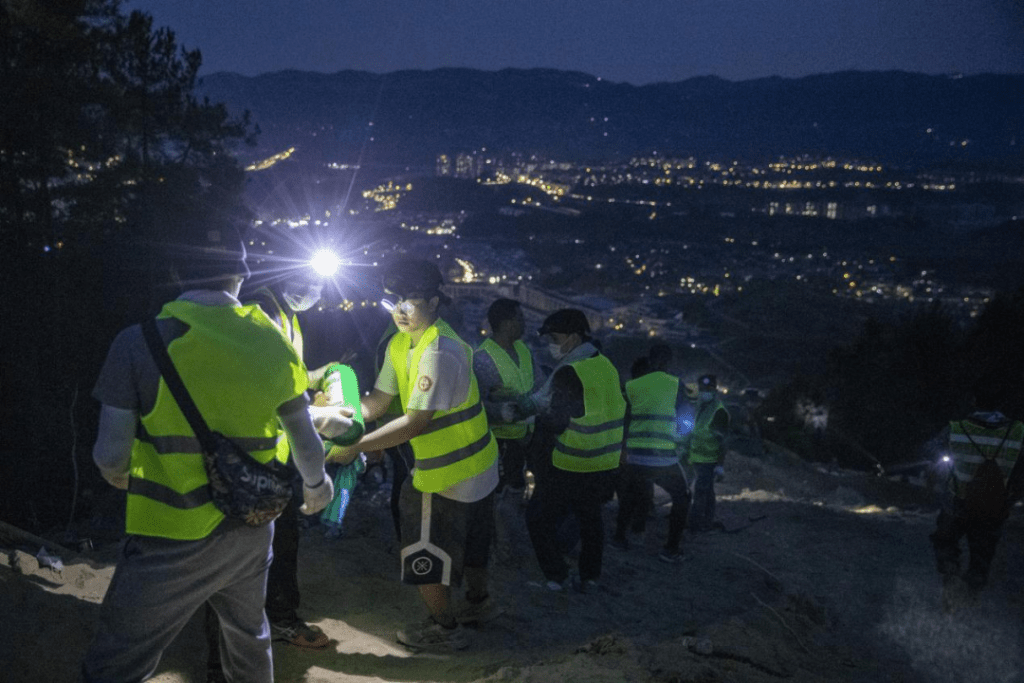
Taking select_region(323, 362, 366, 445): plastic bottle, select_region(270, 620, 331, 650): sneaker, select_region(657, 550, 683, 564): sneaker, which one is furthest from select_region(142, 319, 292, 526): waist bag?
select_region(657, 550, 683, 564): sneaker

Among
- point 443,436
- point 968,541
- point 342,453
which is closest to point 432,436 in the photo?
point 443,436

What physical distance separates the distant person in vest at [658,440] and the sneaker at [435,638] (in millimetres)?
2492

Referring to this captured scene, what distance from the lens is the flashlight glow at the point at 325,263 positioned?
4.02 m

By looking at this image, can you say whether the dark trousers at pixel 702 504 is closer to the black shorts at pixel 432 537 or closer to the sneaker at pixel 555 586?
the sneaker at pixel 555 586

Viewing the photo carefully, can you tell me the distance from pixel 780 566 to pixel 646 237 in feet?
262

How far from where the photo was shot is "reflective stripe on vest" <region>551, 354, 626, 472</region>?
473 cm

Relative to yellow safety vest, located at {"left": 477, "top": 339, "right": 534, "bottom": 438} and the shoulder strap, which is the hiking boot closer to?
yellow safety vest, located at {"left": 477, "top": 339, "right": 534, "bottom": 438}

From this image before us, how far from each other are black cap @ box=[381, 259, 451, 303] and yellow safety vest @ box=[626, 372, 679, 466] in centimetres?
273

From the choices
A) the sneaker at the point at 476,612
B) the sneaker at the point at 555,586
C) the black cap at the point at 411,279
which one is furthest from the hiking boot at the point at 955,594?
the black cap at the point at 411,279

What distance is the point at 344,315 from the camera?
656 inches

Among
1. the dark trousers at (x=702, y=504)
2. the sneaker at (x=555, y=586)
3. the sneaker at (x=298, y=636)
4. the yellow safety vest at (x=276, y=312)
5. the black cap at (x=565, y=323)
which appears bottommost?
the dark trousers at (x=702, y=504)

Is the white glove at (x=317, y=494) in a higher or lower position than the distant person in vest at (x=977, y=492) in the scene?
higher

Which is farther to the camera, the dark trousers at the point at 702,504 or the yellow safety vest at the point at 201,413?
the dark trousers at the point at 702,504

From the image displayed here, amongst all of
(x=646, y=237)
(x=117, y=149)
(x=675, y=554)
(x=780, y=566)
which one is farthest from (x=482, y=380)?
(x=646, y=237)
